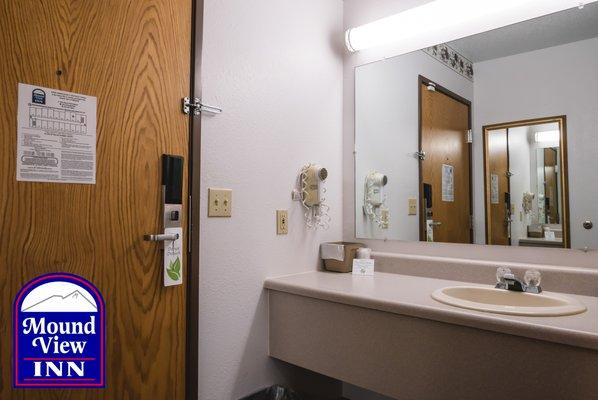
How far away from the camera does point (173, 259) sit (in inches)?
50.5

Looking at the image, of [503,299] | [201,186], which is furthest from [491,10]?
[201,186]

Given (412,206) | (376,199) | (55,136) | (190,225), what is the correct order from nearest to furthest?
(55,136) < (190,225) < (412,206) < (376,199)

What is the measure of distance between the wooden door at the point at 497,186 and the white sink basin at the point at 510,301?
26cm

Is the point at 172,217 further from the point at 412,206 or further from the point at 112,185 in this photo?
the point at 412,206

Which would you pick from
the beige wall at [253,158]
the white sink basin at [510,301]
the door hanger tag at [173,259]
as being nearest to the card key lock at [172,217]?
the door hanger tag at [173,259]

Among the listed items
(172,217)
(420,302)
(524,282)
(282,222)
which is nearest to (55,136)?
(172,217)

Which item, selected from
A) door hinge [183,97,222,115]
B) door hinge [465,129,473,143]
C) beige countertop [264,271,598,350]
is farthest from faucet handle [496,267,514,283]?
door hinge [183,97,222,115]

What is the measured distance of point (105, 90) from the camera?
1156 mm

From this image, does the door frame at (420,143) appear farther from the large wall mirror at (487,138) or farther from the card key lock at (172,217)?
the card key lock at (172,217)

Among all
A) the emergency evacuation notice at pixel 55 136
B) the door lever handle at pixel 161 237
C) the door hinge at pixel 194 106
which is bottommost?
the door lever handle at pixel 161 237

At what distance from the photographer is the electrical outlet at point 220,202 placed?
1.43 m

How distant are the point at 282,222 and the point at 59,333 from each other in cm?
94

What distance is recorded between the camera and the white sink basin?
→ 1083 millimetres

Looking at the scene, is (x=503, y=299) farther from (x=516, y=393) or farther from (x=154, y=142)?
(x=154, y=142)
